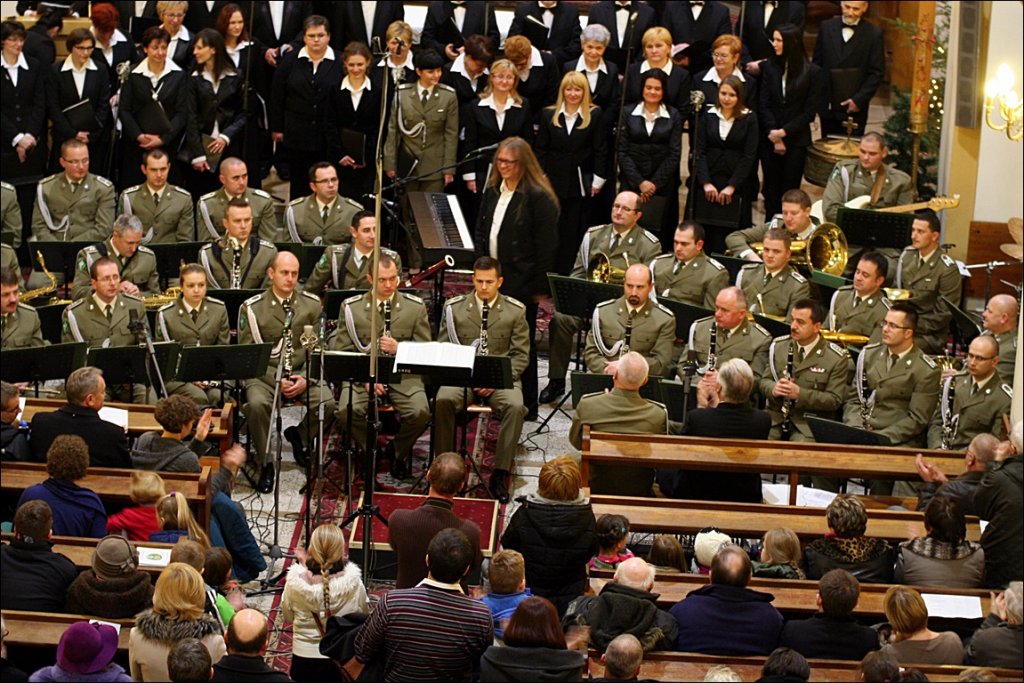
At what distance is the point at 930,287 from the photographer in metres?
12.0

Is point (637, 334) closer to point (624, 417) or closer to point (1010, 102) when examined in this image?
point (624, 417)

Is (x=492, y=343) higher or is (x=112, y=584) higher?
(x=492, y=343)

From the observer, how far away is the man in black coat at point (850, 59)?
14.2m

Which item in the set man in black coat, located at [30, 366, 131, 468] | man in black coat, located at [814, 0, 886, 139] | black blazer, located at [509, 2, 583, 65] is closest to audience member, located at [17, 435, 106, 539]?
Answer: man in black coat, located at [30, 366, 131, 468]

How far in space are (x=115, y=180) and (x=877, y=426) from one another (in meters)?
6.83

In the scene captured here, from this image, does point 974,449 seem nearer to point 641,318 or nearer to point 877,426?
point 877,426

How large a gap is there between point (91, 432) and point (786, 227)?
218 inches

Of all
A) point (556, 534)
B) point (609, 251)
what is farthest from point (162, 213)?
point (556, 534)

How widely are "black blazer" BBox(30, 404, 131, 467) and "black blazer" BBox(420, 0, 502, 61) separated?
600 cm

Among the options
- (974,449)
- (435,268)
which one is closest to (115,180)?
(435,268)

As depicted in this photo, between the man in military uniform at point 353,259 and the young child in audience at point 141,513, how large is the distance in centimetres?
359

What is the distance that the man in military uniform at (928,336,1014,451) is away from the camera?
33.0ft

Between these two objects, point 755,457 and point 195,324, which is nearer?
point 755,457

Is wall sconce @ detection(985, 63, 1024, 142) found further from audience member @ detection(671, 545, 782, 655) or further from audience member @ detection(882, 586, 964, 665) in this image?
audience member @ detection(671, 545, 782, 655)
